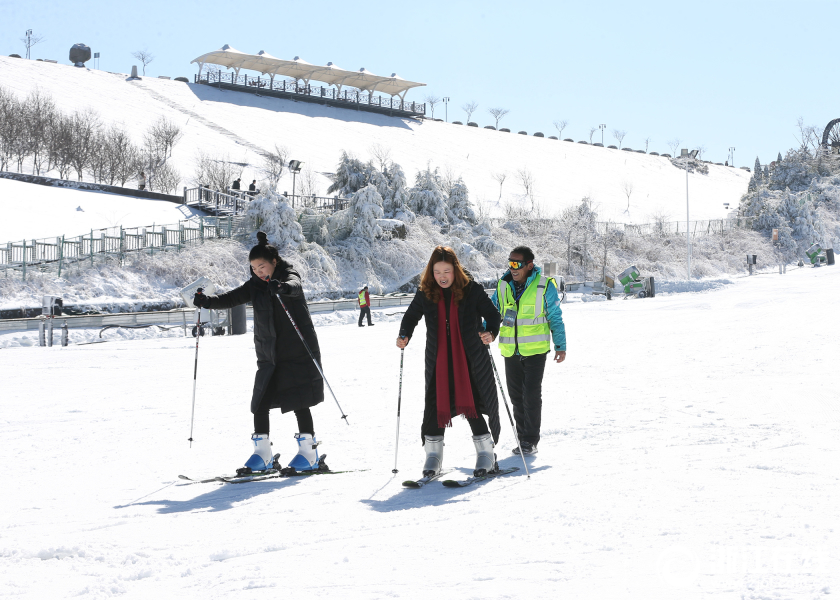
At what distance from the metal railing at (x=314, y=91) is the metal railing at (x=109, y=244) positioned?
4915 centimetres

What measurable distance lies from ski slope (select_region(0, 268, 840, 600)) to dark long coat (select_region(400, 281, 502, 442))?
704 mm

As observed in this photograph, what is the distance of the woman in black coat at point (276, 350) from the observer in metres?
5.79

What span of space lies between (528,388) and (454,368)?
43.7 inches

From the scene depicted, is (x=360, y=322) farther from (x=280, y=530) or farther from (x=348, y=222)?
(x=280, y=530)

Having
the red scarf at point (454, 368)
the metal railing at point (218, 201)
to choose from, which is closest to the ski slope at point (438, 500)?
the red scarf at point (454, 368)

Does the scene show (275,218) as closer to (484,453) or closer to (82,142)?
(82,142)

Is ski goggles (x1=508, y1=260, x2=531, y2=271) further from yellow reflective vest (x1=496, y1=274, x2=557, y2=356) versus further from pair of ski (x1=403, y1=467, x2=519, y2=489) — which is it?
pair of ski (x1=403, y1=467, x2=519, y2=489)

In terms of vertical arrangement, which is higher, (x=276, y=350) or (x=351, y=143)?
(x=351, y=143)

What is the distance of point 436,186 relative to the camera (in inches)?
1710

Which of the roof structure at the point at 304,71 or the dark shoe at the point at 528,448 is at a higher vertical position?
the roof structure at the point at 304,71

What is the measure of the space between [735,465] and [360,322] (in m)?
19.0

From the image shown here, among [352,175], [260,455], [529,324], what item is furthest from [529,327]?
[352,175]

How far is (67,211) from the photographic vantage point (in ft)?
119

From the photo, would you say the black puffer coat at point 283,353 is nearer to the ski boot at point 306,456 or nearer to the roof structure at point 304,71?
the ski boot at point 306,456
